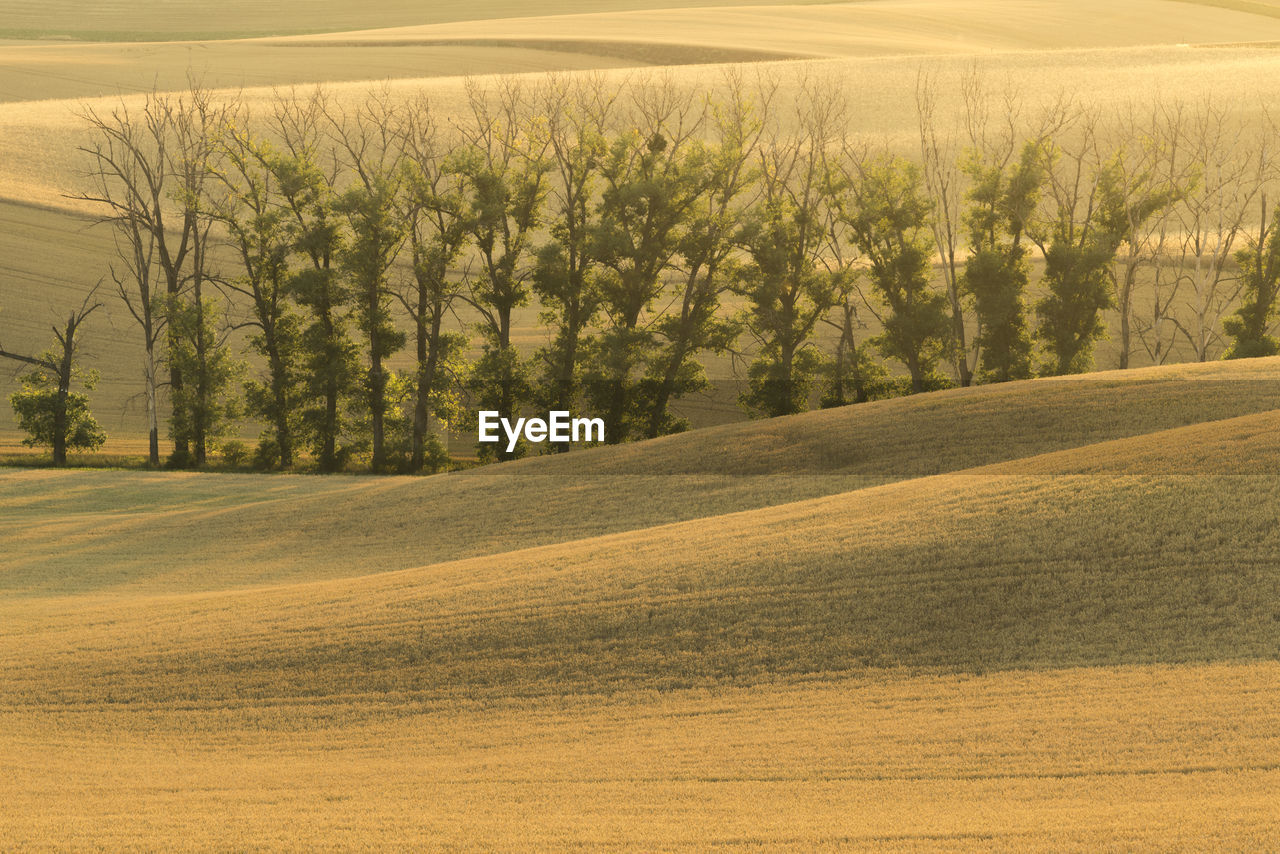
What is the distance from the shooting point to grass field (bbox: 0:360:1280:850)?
9.76 m

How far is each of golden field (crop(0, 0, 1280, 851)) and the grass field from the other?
2.3 inches

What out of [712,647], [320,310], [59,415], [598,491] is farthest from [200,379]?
[712,647]

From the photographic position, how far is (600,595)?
659 inches

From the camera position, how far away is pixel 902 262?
47.3 metres

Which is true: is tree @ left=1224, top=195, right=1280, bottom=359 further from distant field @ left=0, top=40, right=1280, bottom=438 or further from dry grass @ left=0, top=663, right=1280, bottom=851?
dry grass @ left=0, top=663, right=1280, bottom=851

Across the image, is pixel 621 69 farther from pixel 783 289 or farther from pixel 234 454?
pixel 234 454

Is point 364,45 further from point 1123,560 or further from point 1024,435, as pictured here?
point 1123,560

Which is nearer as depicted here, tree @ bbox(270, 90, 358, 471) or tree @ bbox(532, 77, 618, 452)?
tree @ bbox(270, 90, 358, 471)

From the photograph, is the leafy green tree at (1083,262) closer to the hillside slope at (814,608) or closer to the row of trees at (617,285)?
the row of trees at (617,285)

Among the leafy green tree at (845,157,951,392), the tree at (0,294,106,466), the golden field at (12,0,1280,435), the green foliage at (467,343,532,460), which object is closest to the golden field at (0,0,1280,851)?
the tree at (0,294,106,466)

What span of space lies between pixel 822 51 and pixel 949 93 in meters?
27.4

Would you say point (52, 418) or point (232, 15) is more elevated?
point (232, 15)

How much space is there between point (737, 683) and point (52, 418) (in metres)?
39.4

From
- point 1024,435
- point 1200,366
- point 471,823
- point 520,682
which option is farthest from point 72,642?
point 1200,366
